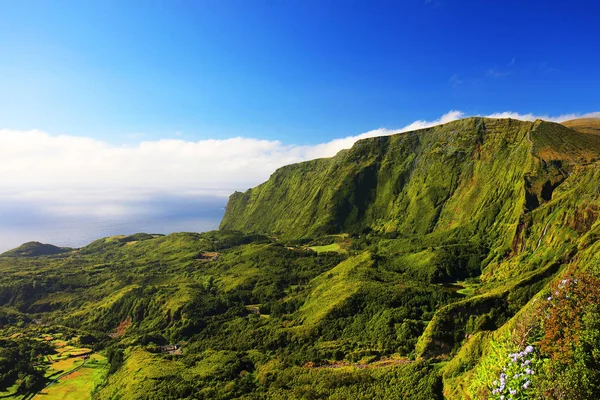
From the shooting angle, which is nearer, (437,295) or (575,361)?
(575,361)

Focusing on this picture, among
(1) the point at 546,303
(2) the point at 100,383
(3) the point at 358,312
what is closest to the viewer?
(1) the point at 546,303

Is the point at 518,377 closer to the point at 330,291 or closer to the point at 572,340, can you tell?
the point at 572,340

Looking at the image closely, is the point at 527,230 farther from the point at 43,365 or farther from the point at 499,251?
the point at 43,365

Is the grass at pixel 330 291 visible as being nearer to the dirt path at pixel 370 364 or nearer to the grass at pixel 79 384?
the dirt path at pixel 370 364

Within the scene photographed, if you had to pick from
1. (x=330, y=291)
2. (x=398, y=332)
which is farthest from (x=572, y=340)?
(x=330, y=291)

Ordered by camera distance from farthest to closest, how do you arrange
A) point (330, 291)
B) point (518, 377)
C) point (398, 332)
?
point (330, 291) → point (398, 332) → point (518, 377)

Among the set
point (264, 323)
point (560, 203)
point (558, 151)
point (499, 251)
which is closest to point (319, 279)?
point (264, 323)

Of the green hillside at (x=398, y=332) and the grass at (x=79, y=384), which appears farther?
the grass at (x=79, y=384)

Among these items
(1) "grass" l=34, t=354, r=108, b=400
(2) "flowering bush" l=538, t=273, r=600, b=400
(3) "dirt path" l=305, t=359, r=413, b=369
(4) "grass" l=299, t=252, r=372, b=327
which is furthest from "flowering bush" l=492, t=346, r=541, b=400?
(1) "grass" l=34, t=354, r=108, b=400

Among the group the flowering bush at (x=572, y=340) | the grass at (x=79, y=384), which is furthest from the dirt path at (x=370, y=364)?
the grass at (x=79, y=384)
